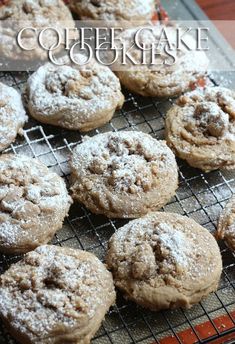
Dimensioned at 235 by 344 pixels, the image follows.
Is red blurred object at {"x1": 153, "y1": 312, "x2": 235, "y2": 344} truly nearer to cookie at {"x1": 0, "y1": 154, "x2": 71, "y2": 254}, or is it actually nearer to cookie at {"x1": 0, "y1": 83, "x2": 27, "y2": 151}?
cookie at {"x1": 0, "y1": 154, "x2": 71, "y2": 254}

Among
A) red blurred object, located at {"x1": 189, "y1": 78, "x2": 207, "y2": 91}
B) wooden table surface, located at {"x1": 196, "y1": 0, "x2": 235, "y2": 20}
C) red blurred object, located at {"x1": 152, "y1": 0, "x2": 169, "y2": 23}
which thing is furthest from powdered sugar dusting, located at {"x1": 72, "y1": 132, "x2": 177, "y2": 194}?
wooden table surface, located at {"x1": 196, "y1": 0, "x2": 235, "y2": 20}

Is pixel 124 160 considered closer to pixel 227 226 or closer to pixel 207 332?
pixel 227 226

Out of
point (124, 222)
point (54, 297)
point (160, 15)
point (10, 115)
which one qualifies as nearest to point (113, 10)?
point (160, 15)

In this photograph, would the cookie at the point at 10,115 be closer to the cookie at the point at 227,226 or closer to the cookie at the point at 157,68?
the cookie at the point at 157,68

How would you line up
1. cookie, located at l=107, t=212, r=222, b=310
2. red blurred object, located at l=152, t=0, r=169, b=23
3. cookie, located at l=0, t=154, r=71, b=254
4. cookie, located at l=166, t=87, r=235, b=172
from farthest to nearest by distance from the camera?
red blurred object, located at l=152, t=0, r=169, b=23 → cookie, located at l=166, t=87, r=235, b=172 → cookie, located at l=0, t=154, r=71, b=254 → cookie, located at l=107, t=212, r=222, b=310

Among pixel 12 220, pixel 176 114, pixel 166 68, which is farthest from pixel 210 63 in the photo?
pixel 12 220

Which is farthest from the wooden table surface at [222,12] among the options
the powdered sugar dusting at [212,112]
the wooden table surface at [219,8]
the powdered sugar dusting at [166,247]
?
the powdered sugar dusting at [166,247]
